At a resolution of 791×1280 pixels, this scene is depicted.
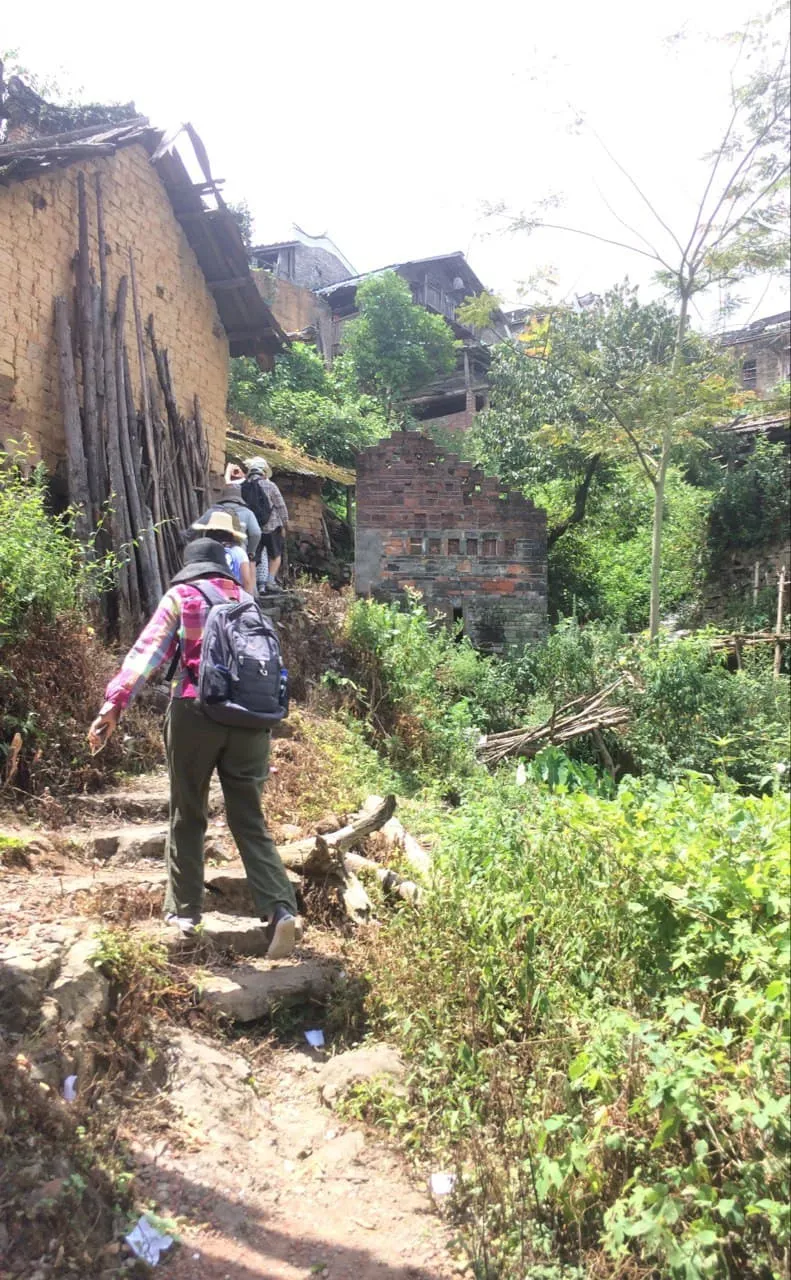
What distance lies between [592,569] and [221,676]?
1369cm

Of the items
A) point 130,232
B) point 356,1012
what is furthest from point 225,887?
point 130,232

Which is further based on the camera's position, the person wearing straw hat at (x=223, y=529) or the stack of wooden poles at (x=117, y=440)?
the stack of wooden poles at (x=117, y=440)

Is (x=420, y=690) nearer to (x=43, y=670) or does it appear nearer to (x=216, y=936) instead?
(x=43, y=670)

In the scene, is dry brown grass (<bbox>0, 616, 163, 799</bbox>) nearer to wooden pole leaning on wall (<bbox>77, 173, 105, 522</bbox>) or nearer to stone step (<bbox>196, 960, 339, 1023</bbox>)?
stone step (<bbox>196, 960, 339, 1023</bbox>)

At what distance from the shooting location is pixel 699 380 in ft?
39.3

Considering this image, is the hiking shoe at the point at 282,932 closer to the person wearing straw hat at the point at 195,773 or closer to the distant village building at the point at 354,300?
the person wearing straw hat at the point at 195,773

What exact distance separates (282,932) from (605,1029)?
1.29 metres

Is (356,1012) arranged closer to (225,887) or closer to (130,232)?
(225,887)

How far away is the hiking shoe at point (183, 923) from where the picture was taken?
11.1ft

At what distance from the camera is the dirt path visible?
2281 millimetres

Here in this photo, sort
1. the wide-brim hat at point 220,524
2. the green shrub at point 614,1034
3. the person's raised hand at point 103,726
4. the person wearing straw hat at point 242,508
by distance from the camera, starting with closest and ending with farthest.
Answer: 1. the green shrub at point 614,1034
2. the person's raised hand at point 103,726
3. the wide-brim hat at point 220,524
4. the person wearing straw hat at point 242,508

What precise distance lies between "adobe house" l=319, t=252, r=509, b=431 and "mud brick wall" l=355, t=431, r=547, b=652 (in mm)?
13489

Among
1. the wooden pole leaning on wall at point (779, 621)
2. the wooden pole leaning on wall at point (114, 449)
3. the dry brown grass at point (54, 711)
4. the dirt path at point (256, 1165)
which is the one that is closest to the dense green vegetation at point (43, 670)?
the dry brown grass at point (54, 711)

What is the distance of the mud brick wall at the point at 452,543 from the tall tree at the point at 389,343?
12.8 metres
